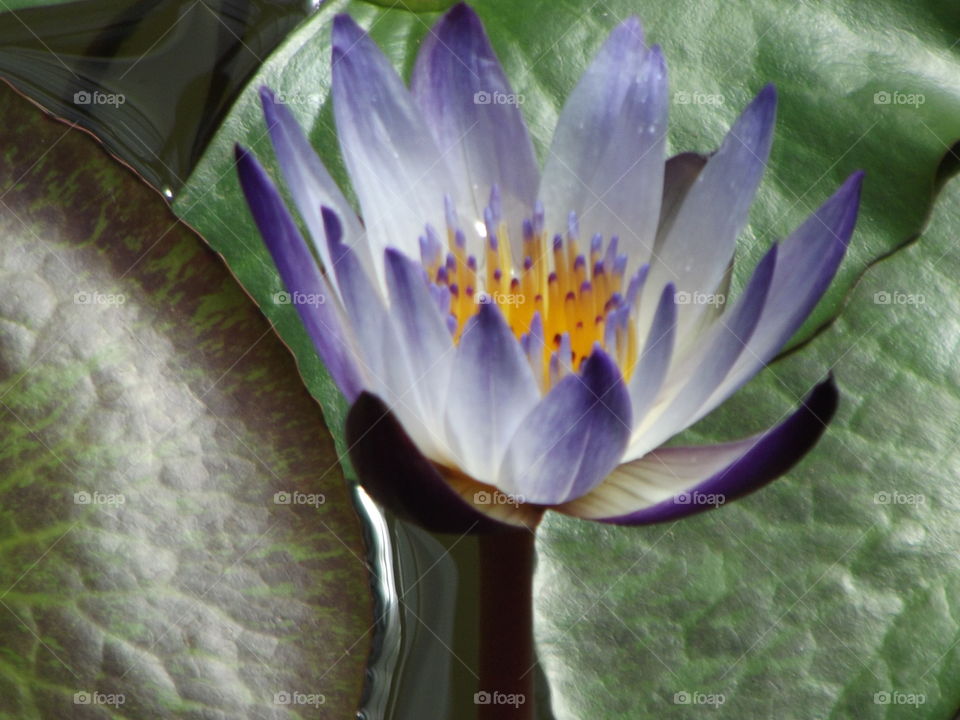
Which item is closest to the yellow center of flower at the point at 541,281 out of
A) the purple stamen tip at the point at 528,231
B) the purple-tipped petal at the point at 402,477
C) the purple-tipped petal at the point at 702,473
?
the purple stamen tip at the point at 528,231

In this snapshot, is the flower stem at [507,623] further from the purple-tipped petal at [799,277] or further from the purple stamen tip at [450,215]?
the purple stamen tip at [450,215]

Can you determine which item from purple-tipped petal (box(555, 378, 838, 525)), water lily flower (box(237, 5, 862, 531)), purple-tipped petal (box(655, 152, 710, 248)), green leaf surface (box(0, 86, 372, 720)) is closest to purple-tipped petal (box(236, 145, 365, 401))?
water lily flower (box(237, 5, 862, 531))

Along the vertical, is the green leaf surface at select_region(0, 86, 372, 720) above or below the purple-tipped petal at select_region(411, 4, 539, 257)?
below

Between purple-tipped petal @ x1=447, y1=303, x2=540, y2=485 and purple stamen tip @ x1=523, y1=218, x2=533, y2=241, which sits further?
purple stamen tip @ x1=523, y1=218, x2=533, y2=241

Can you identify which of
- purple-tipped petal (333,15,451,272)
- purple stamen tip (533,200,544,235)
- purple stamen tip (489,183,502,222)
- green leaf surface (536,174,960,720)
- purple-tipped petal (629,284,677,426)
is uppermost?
purple-tipped petal (333,15,451,272)

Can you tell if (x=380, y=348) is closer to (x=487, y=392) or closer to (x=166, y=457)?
(x=487, y=392)

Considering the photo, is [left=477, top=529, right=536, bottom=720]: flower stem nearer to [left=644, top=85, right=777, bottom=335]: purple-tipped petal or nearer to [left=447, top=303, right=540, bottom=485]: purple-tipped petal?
[left=447, top=303, right=540, bottom=485]: purple-tipped petal

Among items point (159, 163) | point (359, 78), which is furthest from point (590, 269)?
point (159, 163)

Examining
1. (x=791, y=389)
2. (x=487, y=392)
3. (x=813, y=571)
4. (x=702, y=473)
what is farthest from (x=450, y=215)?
(x=813, y=571)
